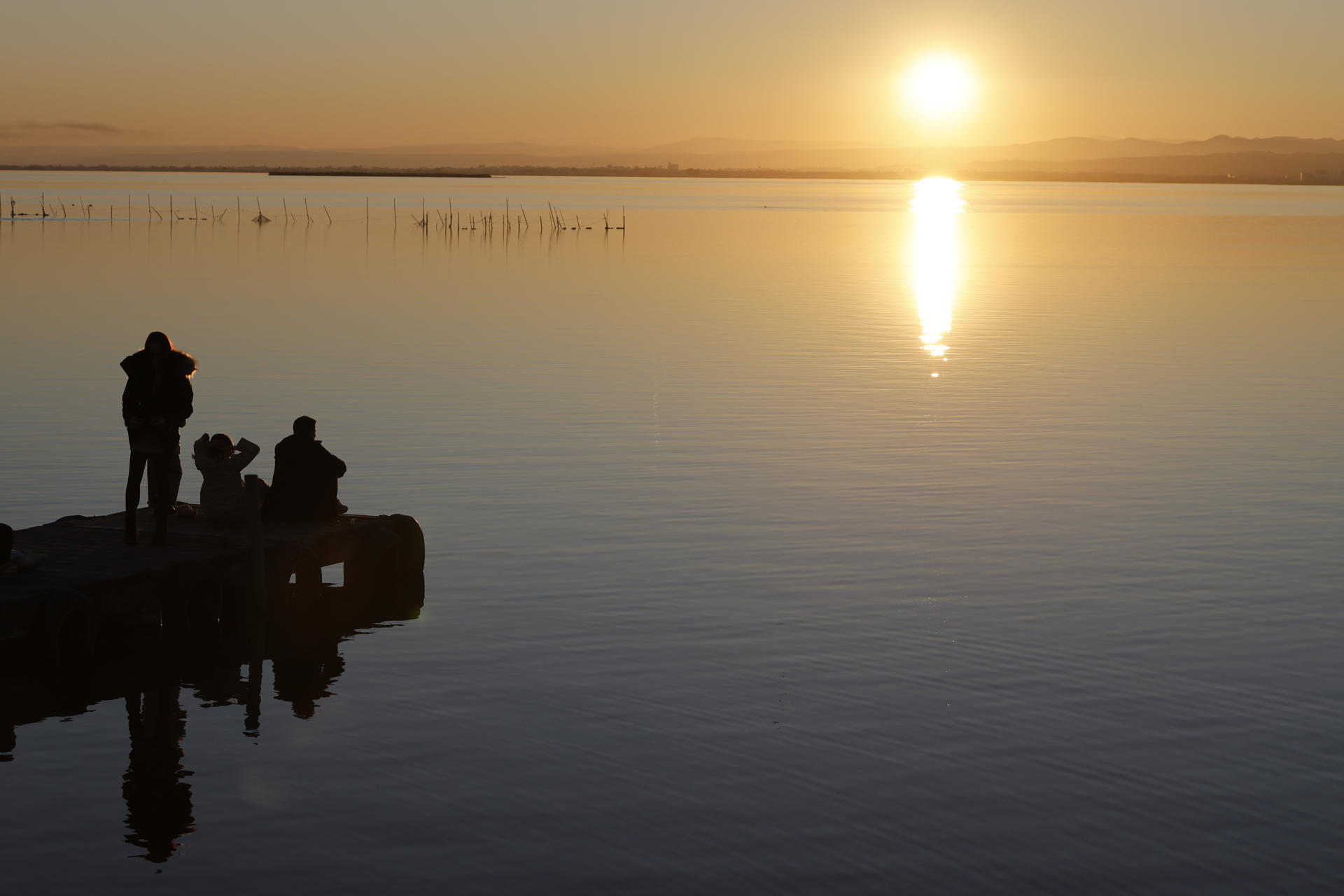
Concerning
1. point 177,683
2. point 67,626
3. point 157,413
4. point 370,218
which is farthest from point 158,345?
Answer: point 370,218

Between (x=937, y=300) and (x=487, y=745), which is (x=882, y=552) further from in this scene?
(x=937, y=300)

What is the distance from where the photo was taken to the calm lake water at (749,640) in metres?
12.0

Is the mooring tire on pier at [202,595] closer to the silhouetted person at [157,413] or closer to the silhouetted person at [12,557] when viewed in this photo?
the silhouetted person at [157,413]

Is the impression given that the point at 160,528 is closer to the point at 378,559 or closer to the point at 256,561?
the point at 256,561

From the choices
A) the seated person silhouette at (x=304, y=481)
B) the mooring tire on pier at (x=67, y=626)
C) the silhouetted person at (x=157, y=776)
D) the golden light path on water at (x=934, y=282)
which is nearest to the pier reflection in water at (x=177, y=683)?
the silhouetted person at (x=157, y=776)

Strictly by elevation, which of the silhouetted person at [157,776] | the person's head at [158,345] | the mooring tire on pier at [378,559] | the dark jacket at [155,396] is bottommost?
the silhouetted person at [157,776]

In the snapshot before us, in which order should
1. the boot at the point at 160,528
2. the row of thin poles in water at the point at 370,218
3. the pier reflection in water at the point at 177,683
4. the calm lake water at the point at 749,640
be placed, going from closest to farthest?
the calm lake water at the point at 749,640
the pier reflection in water at the point at 177,683
the boot at the point at 160,528
the row of thin poles in water at the point at 370,218

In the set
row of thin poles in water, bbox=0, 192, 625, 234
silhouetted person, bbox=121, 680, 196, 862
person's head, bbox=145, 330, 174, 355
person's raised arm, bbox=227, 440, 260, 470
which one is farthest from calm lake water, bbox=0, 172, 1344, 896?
row of thin poles in water, bbox=0, 192, 625, 234

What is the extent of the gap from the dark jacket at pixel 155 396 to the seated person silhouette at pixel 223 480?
712mm

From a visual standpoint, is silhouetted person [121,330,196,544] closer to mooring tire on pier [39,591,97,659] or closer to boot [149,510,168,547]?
boot [149,510,168,547]

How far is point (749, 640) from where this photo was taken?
17.5 m

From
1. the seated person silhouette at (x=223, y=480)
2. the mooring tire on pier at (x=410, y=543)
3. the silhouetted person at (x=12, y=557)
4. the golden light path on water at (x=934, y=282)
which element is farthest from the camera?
the golden light path on water at (x=934, y=282)

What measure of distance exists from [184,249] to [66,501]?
7700 cm

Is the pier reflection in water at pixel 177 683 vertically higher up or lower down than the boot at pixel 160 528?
lower down
